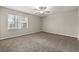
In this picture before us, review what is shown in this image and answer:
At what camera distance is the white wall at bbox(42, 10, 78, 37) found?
4526 mm

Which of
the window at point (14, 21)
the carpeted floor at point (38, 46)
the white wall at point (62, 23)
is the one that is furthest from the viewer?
Result: the white wall at point (62, 23)

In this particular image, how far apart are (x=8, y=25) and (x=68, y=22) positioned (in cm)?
415

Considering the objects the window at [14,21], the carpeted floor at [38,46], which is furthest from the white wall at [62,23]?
the window at [14,21]

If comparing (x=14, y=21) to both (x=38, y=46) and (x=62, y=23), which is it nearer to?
(x=38, y=46)

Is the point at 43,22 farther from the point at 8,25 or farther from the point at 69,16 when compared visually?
the point at 8,25

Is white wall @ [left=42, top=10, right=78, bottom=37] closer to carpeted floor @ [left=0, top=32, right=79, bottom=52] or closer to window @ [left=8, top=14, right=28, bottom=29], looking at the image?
carpeted floor @ [left=0, top=32, right=79, bottom=52]

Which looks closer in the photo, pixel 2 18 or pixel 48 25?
pixel 2 18

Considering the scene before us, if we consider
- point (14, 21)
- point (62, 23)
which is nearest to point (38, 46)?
point (14, 21)

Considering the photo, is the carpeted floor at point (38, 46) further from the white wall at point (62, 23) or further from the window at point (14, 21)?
the white wall at point (62, 23)

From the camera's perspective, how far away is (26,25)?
218 inches

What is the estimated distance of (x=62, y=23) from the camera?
5570 millimetres

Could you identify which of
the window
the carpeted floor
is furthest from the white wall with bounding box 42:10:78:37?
the window

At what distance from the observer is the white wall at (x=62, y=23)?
4.53 meters
